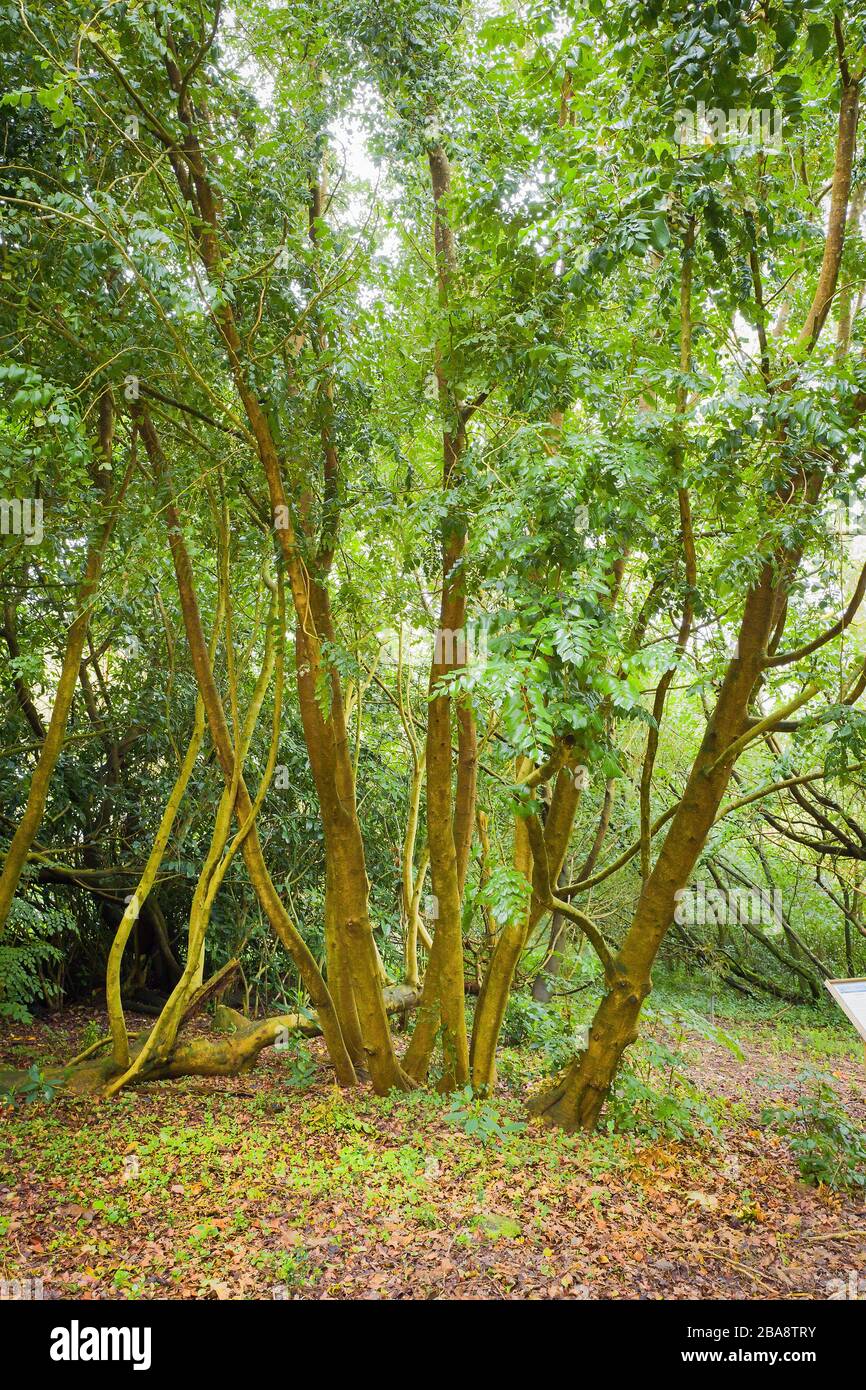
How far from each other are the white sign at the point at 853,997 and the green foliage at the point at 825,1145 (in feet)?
5.05

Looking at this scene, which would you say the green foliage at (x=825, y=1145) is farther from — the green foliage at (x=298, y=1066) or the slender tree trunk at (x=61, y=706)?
the slender tree trunk at (x=61, y=706)

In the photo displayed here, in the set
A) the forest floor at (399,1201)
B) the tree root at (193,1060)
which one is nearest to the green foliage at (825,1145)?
the forest floor at (399,1201)

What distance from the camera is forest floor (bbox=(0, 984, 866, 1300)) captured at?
3258 millimetres

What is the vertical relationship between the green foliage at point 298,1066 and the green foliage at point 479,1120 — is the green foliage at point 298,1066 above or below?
below

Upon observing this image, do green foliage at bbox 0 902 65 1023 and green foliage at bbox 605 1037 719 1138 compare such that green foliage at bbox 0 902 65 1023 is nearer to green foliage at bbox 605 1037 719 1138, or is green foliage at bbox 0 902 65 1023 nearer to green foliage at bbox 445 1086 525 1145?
green foliage at bbox 445 1086 525 1145

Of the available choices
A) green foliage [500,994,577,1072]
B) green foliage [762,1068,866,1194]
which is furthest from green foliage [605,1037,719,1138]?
green foliage [500,994,577,1072]

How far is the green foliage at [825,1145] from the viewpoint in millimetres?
4543

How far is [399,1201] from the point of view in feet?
12.6

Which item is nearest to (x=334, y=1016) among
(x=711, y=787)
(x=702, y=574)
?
(x=711, y=787)

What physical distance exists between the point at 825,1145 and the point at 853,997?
1.71 metres

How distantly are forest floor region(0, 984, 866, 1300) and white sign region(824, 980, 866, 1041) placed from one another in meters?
1.16

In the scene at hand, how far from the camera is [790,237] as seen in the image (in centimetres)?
375

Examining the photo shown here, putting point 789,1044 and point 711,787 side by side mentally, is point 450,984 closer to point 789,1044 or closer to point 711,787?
point 711,787
